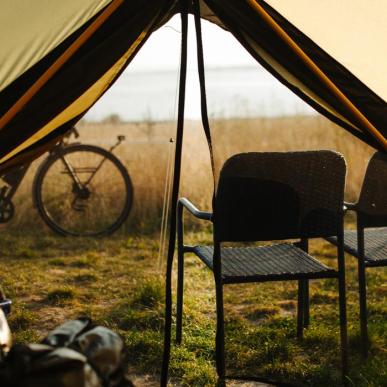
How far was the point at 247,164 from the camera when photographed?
9.11 ft

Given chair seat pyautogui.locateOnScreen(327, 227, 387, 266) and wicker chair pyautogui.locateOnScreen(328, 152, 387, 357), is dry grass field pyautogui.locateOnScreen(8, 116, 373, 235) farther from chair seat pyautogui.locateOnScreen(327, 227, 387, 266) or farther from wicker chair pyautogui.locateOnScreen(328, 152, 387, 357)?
wicker chair pyautogui.locateOnScreen(328, 152, 387, 357)

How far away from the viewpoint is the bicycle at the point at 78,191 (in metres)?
5.54

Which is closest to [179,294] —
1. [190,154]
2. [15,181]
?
[15,181]

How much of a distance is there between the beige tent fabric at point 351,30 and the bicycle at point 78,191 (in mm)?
2740

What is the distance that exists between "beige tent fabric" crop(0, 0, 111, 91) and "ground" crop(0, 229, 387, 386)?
140cm

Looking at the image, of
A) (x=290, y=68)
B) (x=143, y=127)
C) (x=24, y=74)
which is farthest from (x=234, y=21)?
(x=143, y=127)

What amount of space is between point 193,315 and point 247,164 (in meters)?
1.39

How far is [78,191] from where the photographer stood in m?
5.65

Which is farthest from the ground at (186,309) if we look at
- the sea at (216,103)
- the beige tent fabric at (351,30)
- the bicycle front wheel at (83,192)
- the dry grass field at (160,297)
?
the sea at (216,103)

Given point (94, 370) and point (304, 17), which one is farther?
point (304, 17)

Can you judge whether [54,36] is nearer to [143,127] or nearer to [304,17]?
[304,17]

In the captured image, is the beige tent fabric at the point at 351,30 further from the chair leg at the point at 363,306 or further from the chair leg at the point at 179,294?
the chair leg at the point at 179,294

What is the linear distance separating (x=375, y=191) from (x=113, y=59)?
1201 millimetres

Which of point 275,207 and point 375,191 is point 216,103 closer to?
point 375,191
